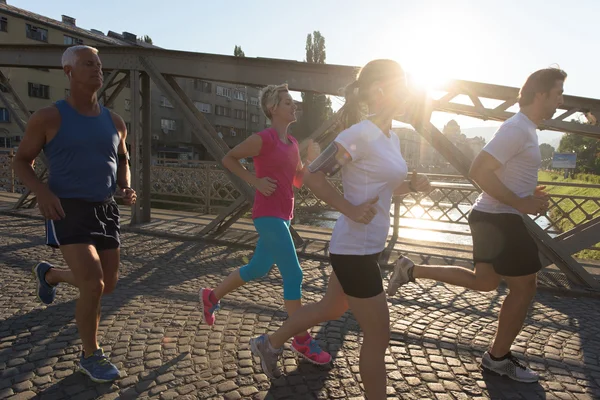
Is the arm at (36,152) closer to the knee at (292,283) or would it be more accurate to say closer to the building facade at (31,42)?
the knee at (292,283)

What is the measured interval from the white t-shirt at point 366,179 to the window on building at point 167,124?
5150 centimetres

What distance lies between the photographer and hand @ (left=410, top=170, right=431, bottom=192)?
2373mm

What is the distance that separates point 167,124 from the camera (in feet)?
168

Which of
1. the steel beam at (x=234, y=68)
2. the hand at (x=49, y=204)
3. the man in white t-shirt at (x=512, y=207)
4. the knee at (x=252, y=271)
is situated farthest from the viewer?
the steel beam at (x=234, y=68)

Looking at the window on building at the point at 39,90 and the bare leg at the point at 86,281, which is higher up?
the window on building at the point at 39,90

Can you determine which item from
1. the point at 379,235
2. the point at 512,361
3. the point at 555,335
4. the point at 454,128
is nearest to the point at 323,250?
the point at 555,335

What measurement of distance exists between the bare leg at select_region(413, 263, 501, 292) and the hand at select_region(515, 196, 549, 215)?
19.3 inches

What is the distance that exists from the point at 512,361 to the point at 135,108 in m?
7.47

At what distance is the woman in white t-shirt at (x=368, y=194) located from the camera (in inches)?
81.6

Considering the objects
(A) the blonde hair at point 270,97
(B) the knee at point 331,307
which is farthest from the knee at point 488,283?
(A) the blonde hair at point 270,97

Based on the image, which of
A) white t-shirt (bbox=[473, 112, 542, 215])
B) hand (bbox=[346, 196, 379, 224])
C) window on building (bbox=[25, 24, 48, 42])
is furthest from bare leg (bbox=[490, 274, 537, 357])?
window on building (bbox=[25, 24, 48, 42])

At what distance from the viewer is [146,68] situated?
7887mm

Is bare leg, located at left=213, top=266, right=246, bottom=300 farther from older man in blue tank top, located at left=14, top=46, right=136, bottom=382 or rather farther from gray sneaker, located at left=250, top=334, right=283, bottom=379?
older man in blue tank top, located at left=14, top=46, right=136, bottom=382

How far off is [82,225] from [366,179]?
5.77ft
